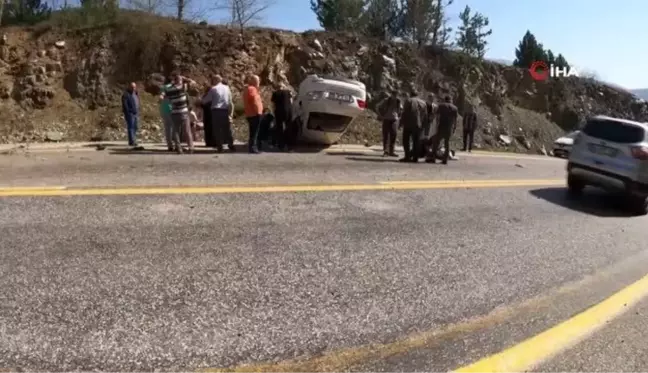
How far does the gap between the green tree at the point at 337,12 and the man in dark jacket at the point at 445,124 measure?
2517 cm

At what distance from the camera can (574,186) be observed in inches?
460

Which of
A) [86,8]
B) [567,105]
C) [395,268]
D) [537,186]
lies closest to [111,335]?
[395,268]

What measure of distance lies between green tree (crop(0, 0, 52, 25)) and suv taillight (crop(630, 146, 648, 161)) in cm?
2028

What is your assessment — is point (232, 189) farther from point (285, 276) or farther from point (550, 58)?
point (550, 58)

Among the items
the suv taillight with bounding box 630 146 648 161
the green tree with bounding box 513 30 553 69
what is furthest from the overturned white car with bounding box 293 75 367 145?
the green tree with bounding box 513 30 553 69

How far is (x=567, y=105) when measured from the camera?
37344 mm

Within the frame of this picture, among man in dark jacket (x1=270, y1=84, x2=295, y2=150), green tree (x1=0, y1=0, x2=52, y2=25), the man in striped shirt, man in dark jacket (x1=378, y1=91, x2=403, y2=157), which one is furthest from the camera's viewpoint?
green tree (x1=0, y1=0, x2=52, y2=25)

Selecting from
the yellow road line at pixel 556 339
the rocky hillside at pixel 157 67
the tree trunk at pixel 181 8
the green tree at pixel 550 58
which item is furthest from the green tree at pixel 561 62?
the yellow road line at pixel 556 339

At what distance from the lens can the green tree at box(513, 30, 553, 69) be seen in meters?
44.8

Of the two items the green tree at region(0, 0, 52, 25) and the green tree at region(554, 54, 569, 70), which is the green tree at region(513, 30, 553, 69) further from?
the green tree at region(0, 0, 52, 25)

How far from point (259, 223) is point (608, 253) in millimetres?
4333

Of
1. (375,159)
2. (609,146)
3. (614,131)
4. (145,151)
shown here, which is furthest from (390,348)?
(375,159)

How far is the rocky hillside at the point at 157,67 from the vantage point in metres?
18.2

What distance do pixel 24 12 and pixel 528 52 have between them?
120ft
